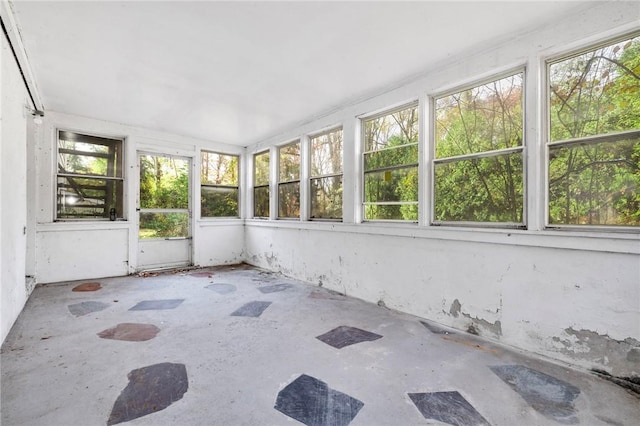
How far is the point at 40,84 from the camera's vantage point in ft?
11.1

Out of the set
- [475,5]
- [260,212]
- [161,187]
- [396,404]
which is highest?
[475,5]

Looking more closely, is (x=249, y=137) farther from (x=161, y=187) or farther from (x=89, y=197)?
(x=89, y=197)

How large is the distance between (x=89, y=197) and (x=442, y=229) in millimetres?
5313

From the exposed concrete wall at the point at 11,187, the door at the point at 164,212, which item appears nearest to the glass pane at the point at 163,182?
the door at the point at 164,212

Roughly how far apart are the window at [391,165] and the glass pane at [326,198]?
0.50 metres

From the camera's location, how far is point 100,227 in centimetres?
468

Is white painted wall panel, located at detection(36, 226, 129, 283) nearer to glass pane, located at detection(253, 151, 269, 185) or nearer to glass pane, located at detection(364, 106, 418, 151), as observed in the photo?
glass pane, located at detection(253, 151, 269, 185)

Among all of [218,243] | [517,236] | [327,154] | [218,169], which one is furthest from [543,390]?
[218,169]

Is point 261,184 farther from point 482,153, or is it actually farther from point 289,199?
point 482,153

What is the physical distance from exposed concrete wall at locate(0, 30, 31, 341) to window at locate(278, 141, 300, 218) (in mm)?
3378

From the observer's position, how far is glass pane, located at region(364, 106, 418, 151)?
3337 mm

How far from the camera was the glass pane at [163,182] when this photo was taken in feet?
17.1

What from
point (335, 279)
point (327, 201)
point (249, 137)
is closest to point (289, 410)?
point (335, 279)

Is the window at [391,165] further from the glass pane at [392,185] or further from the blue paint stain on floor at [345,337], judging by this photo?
the blue paint stain on floor at [345,337]
